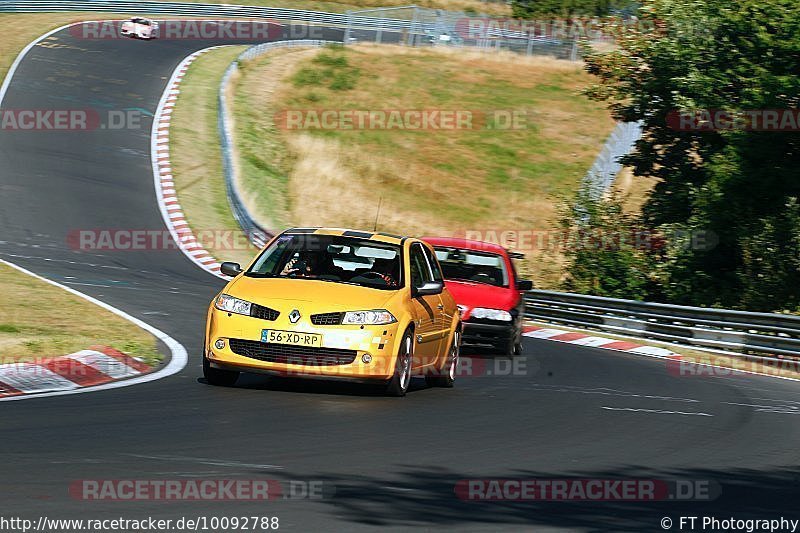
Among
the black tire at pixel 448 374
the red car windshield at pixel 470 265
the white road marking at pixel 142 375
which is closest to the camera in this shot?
the white road marking at pixel 142 375

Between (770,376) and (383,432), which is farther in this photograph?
(770,376)

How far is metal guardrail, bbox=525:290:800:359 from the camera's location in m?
21.3

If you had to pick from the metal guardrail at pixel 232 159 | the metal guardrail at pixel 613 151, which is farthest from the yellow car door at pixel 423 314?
the metal guardrail at pixel 613 151

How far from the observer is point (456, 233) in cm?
4125

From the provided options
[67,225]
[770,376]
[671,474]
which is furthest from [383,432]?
[67,225]

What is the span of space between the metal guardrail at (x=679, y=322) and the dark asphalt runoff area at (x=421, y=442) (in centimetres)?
277

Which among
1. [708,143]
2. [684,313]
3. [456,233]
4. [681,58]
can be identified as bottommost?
[456,233]

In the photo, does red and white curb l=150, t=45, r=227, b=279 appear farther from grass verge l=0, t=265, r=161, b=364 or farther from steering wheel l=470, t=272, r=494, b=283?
steering wheel l=470, t=272, r=494, b=283

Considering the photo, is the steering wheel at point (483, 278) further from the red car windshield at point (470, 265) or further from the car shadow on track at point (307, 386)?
the car shadow on track at point (307, 386)

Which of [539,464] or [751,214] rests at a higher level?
[539,464]

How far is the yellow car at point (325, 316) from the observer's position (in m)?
11.5

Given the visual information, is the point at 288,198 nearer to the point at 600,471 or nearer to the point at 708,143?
the point at 708,143

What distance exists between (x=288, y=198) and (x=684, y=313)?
1864 cm

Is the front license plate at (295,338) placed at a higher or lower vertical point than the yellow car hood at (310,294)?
lower
